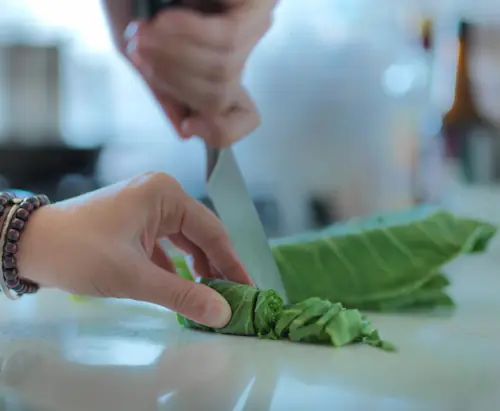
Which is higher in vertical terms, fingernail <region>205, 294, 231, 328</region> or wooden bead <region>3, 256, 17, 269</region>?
wooden bead <region>3, 256, 17, 269</region>

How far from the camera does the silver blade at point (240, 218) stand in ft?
1.97

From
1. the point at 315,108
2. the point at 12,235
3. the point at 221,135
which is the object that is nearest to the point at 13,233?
the point at 12,235

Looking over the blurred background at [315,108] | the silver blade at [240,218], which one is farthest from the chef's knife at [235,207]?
the blurred background at [315,108]

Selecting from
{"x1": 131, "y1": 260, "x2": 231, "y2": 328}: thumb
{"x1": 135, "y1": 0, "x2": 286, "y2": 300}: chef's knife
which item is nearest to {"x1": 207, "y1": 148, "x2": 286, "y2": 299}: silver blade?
{"x1": 135, "y1": 0, "x2": 286, "y2": 300}: chef's knife

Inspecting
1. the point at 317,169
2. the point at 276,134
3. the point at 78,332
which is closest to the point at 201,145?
the point at 78,332

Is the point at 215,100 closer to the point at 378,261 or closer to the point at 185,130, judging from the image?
the point at 185,130

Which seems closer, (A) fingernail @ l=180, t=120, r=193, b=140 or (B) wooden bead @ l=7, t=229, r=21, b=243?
(B) wooden bead @ l=7, t=229, r=21, b=243

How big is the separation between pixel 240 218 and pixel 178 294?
14 cm

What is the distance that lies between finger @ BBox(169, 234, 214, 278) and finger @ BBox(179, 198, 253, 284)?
1 centimetres

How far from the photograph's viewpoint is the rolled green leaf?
0.49 metres

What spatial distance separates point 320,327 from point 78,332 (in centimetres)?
21

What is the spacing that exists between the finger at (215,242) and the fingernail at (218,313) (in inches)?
2.6

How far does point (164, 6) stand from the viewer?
0.58 metres

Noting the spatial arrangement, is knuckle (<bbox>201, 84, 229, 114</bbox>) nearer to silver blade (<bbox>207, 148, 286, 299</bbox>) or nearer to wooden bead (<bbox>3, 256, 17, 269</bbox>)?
silver blade (<bbox>207, 148, 286, 299</bbox>)
